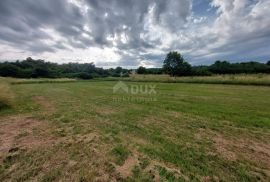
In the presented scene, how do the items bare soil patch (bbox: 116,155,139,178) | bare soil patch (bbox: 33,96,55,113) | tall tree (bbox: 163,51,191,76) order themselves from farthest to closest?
tall tree (bbox: 163,51,191,76)
bare soil patch (bbox: 33,96,55,113)
bare soil patch (bbox: 116,155,139,178)

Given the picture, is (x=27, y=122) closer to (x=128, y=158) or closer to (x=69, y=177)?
(x=69, y=177)

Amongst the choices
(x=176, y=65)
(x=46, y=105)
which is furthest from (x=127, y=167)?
(x=176, y=65)

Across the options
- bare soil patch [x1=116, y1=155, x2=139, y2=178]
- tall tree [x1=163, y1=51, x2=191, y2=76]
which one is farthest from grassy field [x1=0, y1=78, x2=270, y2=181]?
tall tree [x1=163, y1=51, x2=191, y2=76]

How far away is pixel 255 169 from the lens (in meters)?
2.56

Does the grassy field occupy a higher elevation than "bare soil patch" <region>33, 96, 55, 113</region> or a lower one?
higher

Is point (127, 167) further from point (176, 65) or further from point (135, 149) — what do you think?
point (176, 65)

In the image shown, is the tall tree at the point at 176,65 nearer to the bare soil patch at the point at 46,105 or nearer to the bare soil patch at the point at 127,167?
the bare soil patch at the point at 46,105

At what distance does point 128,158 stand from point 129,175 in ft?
1.70

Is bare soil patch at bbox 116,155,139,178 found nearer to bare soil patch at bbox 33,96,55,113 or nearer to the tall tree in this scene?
bare soil patch at bbox 33,96,55,113

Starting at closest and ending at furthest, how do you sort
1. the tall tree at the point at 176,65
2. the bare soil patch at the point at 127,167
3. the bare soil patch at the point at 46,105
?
the bare soil patch at the point at 127,167, the bare soil patch at the point at 46,105, the tall tree at the point at 176,65

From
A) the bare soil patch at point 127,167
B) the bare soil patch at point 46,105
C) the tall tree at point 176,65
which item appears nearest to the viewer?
the bare soil patch at point 127,167

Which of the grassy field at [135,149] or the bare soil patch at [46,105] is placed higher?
the grassy field at [135,149]

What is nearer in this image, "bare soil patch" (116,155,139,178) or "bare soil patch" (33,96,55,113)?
"bare soil patch" (116,155,139,178)

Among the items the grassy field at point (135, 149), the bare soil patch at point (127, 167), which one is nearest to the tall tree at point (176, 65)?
the grassy field at point (135, 149)
